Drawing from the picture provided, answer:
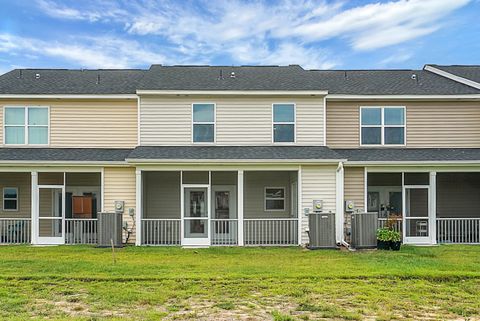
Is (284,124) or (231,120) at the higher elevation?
(231,120)

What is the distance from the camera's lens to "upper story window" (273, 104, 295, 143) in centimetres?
1794

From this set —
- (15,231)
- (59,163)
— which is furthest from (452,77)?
(15,231)

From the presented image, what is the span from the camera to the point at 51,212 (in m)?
18.4

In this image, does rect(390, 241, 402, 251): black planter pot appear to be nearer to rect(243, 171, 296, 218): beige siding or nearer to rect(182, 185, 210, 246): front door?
rect(243, 171, 296, 218): beige siding

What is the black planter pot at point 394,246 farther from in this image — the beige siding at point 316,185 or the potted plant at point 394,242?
the beige siding at point 316,185

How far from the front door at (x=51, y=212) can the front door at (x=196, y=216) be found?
4505 millimetres

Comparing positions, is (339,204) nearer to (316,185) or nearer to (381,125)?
(316,185)

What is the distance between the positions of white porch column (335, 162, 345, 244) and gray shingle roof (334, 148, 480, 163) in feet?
2.91

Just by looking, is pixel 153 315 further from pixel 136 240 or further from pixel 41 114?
pixel 41 114

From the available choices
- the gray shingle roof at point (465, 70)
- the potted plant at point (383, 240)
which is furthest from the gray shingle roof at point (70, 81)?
the gray shingle roof at point (465, 70)

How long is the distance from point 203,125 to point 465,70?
516 inches

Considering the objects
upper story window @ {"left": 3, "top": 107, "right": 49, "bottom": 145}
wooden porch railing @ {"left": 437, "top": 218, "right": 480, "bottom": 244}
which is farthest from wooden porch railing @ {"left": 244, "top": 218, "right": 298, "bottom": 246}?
upper story window @ {"left": 3, "top": 107, "right": 49, "bottom": 145}

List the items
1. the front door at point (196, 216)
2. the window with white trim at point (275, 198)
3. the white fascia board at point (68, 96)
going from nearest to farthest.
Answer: the front door at point (196, 216), the white fascia board at point (68, 96), the window with white trim at point (275, 198)

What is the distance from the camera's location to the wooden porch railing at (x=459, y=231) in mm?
17625
